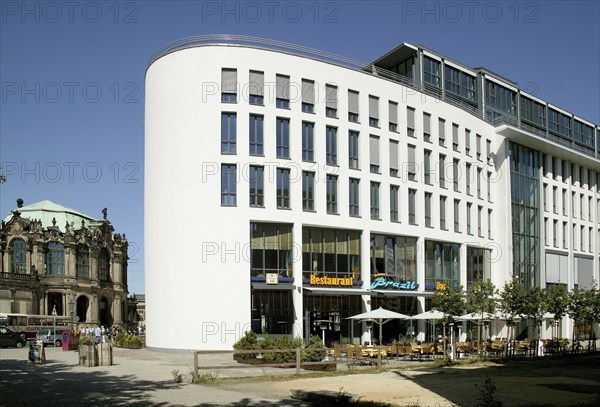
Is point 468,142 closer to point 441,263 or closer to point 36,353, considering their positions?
point 441,263

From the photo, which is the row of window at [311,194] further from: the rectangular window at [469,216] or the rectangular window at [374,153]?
the rectangular window at [469,216]

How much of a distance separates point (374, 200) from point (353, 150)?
13.7 ft

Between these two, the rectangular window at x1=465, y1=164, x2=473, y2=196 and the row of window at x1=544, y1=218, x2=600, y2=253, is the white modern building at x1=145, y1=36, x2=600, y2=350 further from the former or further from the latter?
the row of window at x1=544, y1=218, x2=600, y2=253

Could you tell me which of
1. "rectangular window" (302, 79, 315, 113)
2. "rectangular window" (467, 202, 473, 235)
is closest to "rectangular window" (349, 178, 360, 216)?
"rectangular window" (302, 79, 315, 113)

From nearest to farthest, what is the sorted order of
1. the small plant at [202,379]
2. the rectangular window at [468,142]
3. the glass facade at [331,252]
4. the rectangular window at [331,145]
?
the small plant at [202,379] < the glass facade at [331,252] < the rectangular window at [331,145] < the rectangular window at [468,142]

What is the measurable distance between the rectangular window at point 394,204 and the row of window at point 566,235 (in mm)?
23759

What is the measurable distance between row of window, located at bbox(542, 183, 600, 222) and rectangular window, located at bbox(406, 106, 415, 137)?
21.8 metres

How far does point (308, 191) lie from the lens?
152ft

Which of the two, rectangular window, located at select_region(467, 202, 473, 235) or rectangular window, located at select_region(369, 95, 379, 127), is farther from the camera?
rectangular window, located at select_region(467, 202, 473, 235)

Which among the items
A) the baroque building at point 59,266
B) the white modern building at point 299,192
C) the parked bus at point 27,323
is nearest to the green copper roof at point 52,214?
the baroque building at point 59,266

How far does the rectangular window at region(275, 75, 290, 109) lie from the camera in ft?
151

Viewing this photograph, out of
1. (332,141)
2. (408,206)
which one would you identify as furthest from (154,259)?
(408,206)

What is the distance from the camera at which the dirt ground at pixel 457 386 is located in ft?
60.1

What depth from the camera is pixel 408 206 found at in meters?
52.8
